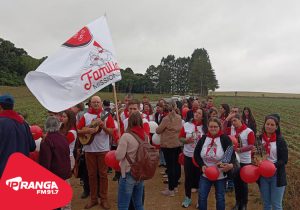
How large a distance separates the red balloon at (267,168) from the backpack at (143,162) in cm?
157

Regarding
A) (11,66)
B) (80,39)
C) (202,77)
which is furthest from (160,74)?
(80,39)

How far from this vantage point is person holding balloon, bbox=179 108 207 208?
20.2ft

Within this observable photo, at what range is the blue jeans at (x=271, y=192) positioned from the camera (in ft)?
15.8

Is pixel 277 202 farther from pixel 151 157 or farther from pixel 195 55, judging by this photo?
pixel 195 55

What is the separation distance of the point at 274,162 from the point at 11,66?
8175 centimetres

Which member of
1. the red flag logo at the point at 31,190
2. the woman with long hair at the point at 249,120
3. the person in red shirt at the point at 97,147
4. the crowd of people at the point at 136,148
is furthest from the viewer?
the woman with long hair at the point at 249,120

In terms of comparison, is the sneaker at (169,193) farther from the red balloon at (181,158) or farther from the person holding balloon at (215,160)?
the person holding balloon at (215,160)

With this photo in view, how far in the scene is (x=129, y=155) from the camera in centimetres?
448

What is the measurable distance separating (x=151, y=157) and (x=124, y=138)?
44 centimetres

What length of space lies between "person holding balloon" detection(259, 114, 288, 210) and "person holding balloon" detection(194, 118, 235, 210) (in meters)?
0.54

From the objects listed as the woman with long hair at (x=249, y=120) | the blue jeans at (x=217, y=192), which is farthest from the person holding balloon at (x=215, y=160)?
the woman with long hair at (x=249, y=120)

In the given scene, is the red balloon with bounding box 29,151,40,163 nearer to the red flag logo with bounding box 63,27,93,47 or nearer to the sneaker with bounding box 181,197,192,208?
the red flag logo with bounding box 63,27,93,47

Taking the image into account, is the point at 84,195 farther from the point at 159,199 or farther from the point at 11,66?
the point at 11,66

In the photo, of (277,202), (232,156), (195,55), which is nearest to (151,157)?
(232,156)
